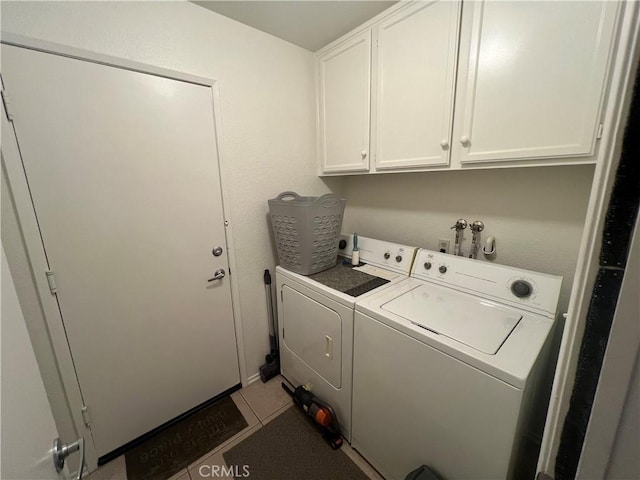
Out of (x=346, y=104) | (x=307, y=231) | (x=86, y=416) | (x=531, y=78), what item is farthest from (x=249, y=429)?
(x=531, y=78)

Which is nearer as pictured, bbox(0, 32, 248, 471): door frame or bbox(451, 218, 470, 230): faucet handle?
bbox(0, 32, 248, 471): door frame

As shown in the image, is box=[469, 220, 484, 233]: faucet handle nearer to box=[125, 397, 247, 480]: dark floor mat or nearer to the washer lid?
the washer lid

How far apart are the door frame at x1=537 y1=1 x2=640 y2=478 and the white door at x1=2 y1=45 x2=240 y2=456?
1.71 metres

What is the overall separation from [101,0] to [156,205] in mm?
978

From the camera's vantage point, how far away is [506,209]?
149cm

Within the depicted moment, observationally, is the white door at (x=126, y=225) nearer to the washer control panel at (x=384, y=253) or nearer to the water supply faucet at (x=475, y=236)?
the washer control panel at (x=384, y=253)

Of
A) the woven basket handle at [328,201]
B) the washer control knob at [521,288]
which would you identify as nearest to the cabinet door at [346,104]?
the woven basket handle at [328,201]

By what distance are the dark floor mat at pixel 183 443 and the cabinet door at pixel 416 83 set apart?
2.00 metres

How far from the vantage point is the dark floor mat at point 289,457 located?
141cm

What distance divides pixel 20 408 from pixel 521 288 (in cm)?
172

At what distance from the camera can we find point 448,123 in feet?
4.38

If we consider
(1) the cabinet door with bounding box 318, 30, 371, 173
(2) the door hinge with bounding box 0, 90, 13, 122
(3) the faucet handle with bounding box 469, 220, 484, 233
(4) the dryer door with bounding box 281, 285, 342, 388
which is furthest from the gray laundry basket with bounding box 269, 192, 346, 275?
(2) the door hinge with bounding box 0, 90, 13, 122

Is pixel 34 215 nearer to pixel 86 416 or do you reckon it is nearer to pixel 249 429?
pixel 86 416

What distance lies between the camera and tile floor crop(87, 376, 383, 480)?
1423mm
